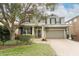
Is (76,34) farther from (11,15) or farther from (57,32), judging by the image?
(11,15)

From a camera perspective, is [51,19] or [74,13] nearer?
[74,13]

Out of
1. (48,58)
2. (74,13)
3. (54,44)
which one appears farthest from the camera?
(54,44)

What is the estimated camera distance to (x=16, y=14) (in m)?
6.95

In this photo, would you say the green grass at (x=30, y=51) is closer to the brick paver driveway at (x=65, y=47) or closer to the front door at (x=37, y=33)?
the brick paver driveway at (x=65, y=47)

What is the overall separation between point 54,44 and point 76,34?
30.8 inches

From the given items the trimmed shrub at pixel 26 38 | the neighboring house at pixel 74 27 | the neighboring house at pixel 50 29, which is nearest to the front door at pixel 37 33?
the neighboring house at pixel 50 29

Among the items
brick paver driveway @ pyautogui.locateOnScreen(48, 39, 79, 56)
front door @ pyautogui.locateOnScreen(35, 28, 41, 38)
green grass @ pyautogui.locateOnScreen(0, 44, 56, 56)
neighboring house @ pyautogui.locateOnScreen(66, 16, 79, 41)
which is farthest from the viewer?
front door @ pyautogui.locateOnScreen(35, 28, 41, 38)

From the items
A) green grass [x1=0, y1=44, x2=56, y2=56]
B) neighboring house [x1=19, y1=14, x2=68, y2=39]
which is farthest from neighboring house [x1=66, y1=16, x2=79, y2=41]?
green grass [x1=0, y1=44, x2=56, y2=56]

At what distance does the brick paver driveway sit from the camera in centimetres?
631

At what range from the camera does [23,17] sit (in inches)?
284

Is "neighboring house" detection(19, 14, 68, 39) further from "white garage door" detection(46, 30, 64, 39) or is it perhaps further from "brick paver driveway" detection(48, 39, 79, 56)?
"brick paver driveway" detection(48, 39, 79, 56)

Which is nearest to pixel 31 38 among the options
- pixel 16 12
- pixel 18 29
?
pixel 18 29

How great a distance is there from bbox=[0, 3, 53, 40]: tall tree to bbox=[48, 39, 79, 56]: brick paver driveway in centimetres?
97

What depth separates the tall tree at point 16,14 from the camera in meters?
6.77
